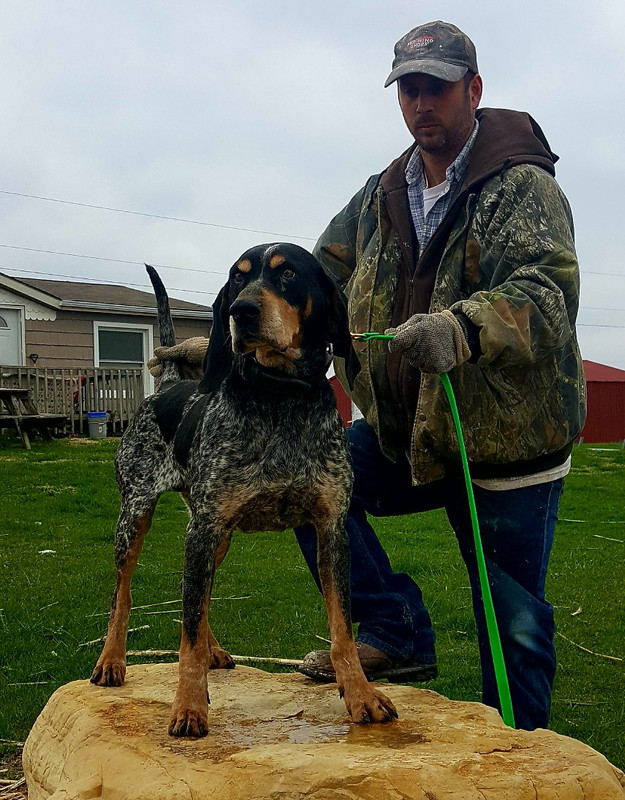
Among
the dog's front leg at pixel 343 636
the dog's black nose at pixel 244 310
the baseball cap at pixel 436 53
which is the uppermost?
the baseball cap at pixel 436 53

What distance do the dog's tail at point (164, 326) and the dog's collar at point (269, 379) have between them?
4.17ft

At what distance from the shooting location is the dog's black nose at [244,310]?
2.92 meters

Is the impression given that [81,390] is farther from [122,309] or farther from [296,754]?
[296,754]

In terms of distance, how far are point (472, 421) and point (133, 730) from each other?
1.79m

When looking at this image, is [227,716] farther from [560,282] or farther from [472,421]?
[560,282]

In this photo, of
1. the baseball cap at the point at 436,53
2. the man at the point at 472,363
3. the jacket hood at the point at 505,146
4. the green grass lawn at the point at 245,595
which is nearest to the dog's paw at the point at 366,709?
the man at the point at 472,363

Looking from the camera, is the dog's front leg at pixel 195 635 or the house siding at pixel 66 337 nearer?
the dog's front leg at pixel 195 635

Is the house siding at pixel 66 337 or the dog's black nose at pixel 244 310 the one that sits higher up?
the house siding at pixel 66 337

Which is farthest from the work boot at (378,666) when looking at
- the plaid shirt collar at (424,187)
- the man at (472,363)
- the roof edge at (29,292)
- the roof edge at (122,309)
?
the roof edge at (29,292)

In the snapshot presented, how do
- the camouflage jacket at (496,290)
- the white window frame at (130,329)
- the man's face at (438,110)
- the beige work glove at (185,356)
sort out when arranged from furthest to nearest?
the white window frame at (130,329)
the beige work glove at (185,356)
the man's face at (438,110)
the camouflage jacket at (496,290)

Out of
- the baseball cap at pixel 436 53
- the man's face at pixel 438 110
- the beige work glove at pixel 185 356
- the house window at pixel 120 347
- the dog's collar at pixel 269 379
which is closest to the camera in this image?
the dog's collar at pixel 269 379

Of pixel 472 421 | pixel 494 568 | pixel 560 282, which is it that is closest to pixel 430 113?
pixel 560 282

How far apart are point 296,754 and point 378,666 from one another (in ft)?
4.39

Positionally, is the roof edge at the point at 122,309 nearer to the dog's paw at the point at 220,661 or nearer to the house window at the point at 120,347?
the house window at the point at 120,347
